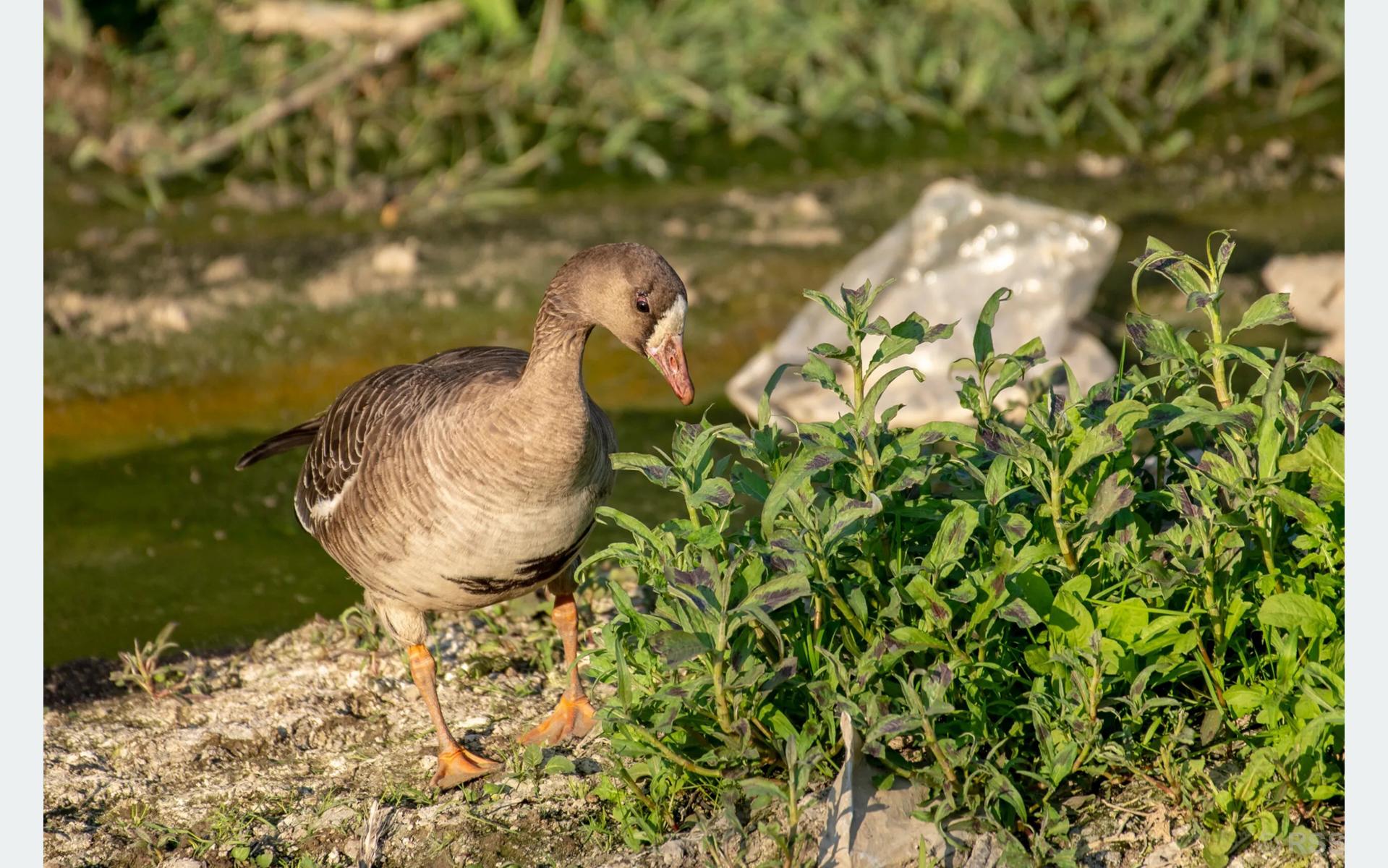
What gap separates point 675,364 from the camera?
11.7 ft

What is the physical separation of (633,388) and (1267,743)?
11.1 feet

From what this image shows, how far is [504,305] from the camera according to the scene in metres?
6.44

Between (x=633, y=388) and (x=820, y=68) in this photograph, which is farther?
(x=820, y=68)

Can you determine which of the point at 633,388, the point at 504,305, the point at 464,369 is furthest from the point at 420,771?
the point at 504,305

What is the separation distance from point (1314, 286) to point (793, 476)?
13.4 feet

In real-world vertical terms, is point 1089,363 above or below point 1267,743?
below

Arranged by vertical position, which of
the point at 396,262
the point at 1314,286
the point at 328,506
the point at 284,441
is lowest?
the point at 1314,286

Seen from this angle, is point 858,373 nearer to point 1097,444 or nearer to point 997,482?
point 997,482

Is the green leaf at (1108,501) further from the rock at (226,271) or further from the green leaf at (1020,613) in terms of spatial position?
the rock at (226,271)

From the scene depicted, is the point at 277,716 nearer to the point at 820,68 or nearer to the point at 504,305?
the point at 504,305

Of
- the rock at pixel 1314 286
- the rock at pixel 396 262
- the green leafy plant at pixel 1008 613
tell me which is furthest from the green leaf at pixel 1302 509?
the rock at pixel 396 262

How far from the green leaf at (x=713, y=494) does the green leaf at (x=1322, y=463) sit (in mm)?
1129

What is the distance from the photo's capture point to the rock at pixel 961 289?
5914mm

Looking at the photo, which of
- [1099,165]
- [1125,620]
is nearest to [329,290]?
[1099,165]
